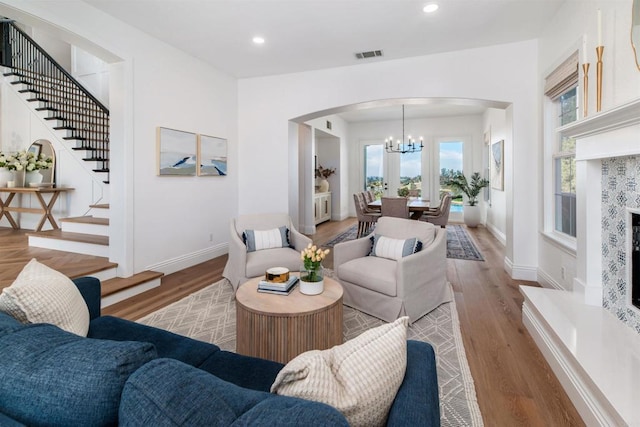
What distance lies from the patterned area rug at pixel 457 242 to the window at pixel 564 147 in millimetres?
1657

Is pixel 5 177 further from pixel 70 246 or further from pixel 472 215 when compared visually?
pixel 472 215

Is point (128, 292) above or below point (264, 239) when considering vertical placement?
below

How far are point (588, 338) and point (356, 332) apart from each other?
4.99 ft

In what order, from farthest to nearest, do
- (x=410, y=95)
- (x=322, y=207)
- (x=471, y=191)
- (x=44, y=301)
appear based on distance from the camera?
(x=322, y=207), (x=471, y=191), (x=410, y=95), (x=44, y=301)

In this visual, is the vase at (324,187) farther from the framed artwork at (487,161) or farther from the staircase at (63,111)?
the staircase at (63,111)

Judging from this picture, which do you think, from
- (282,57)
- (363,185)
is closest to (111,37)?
(282,57)

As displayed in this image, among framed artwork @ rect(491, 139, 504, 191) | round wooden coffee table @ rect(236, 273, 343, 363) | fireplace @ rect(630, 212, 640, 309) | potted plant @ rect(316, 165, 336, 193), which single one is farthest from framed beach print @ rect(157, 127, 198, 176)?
framed artwork @ rect(491, 139, 504, 191)

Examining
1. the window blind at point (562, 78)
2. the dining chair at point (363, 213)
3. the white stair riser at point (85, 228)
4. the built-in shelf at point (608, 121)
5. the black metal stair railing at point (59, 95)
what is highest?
the black metal stair railing at point (59, 95)

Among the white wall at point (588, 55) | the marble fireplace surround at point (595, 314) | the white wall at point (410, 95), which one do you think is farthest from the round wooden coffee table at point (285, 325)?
the white wall at point (410, 95)

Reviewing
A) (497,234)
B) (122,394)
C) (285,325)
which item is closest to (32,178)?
(285,325)

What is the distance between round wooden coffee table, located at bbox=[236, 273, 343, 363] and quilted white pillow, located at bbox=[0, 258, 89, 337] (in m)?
0.87

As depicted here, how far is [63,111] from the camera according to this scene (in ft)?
18.5

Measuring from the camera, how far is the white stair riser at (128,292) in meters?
3.26

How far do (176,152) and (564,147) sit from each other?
460 cm
